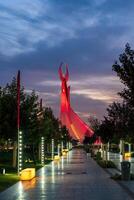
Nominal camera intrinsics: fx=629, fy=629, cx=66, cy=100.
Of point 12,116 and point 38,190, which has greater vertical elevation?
point 12,116

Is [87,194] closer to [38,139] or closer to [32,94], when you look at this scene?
[32,94]

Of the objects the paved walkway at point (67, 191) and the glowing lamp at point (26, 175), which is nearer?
the paved walkway at point (67, 191)

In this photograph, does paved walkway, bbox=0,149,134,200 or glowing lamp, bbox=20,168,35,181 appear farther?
glowing lamp, bbox=20,168,35,181

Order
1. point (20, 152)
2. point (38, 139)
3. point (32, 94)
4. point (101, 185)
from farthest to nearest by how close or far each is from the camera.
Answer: point (38, 139) < point (32, 94) < point (20, 152) < point (101, 185)

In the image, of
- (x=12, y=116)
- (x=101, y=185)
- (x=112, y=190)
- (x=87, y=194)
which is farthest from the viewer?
(x=12, y=116)

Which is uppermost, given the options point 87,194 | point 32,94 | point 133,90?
point 32,94

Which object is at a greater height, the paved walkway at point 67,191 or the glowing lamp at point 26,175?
the glowing lamp at point 26,175

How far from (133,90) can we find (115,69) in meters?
1.30

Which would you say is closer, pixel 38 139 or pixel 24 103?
pixel 24 103

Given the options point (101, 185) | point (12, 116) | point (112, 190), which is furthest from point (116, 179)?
point (12, 116)

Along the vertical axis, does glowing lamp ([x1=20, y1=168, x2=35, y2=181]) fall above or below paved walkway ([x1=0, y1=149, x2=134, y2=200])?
above

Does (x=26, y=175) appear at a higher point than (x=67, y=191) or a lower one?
higher

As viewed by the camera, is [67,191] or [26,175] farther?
[26,175]

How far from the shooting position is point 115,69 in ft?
96.9
